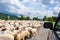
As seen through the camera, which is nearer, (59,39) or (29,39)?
(59,39)

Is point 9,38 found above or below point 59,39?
below

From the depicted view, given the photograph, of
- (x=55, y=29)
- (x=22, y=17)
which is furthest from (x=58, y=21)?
(x=22, y=17)

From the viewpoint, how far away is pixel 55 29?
627cm

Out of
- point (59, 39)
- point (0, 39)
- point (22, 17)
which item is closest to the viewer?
point (59, 39)

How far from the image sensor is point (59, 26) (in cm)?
646

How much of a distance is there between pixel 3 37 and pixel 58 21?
24.6ft

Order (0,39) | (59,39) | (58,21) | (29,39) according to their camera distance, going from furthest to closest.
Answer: (29,39) < (0,39) < (58,21) < (59,39)

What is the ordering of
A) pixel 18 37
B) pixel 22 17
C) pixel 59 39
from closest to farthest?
pixel 59 39 < pixel 18 37 < pixel 22 17

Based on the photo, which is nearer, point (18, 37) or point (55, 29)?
point (55, 29)

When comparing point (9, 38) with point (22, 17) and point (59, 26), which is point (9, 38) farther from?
point (22, 17)

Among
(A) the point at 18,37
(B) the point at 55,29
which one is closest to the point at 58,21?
(B) the point at 55,29

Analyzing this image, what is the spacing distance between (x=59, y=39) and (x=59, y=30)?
1337 millimetres

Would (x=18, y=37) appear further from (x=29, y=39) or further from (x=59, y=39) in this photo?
(x=59, y=39)

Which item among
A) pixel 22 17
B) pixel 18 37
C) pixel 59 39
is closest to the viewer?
pixel 59 39
